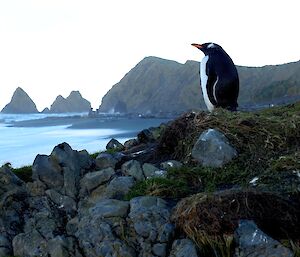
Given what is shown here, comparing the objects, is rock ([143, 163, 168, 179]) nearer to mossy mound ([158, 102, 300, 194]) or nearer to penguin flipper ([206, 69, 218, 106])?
mossy mound ([158, 102, 300, 194])

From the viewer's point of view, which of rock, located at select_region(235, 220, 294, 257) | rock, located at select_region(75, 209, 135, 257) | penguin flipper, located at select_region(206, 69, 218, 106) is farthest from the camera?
penguin flipper, located at select_region(206, 69, 218, 106)

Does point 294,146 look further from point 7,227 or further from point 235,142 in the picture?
point 7,227

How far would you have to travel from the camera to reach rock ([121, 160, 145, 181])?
21.2 ft

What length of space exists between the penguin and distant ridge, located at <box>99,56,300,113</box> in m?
61.0

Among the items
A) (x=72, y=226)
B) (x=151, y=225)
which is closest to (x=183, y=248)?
(x=151, y=225)

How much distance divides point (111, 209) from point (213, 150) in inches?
74.1

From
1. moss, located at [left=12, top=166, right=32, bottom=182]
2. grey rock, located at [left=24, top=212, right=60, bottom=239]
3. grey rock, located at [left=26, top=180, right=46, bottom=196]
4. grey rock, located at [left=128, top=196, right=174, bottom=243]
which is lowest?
grey rock, located at [left=24, top=212, right=60, bottom=239]

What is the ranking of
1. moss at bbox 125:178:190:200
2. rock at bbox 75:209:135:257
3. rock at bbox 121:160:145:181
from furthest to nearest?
rock at bbox 121:160:145:181 < moss at bbox 125:178:190:200 < rock at bbox 75:209:135:257

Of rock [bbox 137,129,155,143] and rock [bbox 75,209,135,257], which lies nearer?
rock [bbox 75,209,135,257]

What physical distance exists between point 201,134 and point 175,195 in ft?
4.40

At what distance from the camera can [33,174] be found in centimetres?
682

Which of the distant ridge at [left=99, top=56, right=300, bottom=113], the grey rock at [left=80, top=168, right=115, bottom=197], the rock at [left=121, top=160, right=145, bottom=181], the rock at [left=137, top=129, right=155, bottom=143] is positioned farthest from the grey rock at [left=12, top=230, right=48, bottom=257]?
the distant ridge at [left=99, top=56, right=300, bottom=113]

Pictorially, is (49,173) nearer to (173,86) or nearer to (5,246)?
(5,246)

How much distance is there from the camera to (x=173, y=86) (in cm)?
10938
